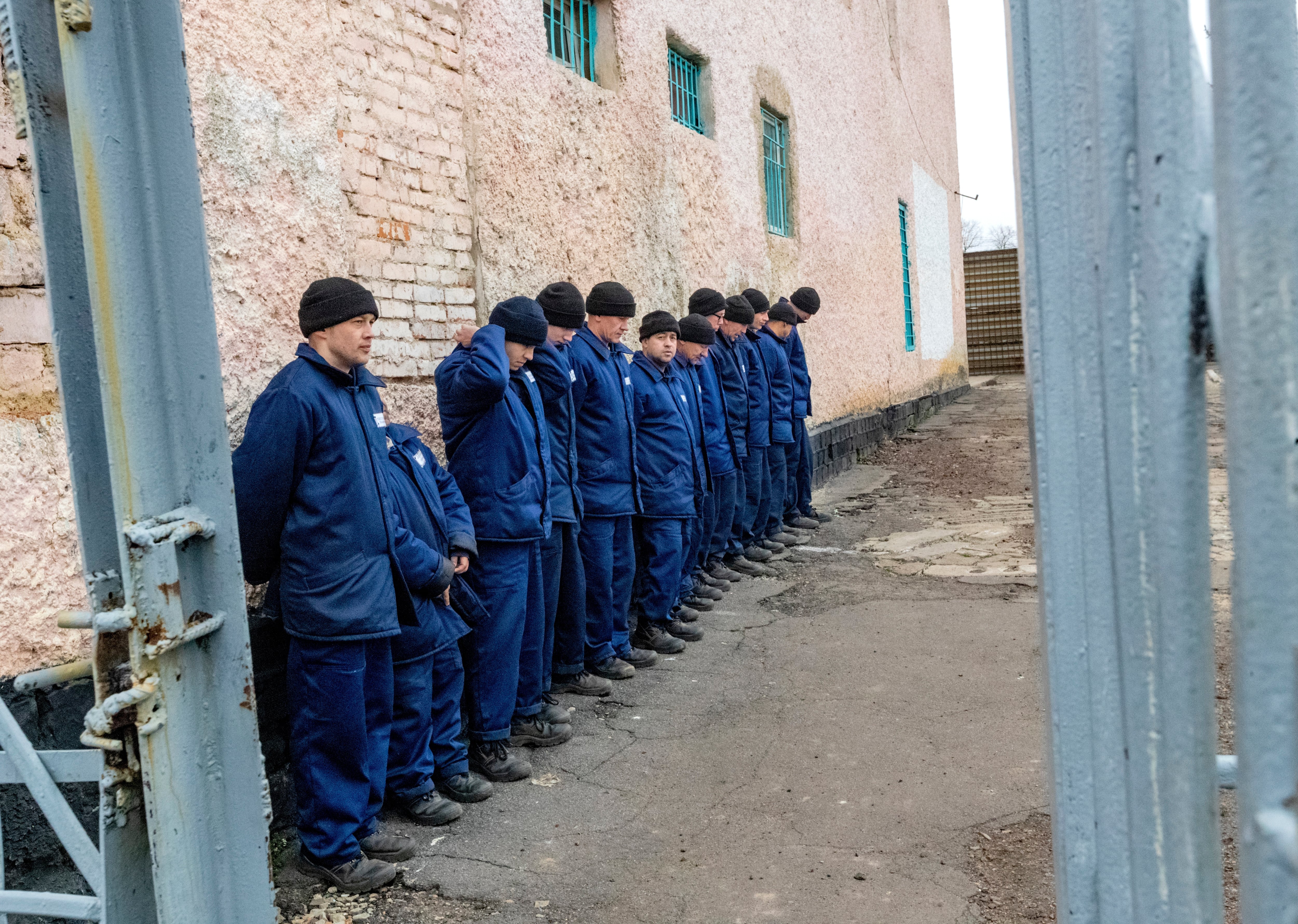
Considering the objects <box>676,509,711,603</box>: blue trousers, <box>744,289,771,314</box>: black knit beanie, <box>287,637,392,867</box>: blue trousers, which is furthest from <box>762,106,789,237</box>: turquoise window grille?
<box>287,637,392,867</box>: blue trousers

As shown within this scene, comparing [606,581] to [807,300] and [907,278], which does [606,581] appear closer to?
[807,300]

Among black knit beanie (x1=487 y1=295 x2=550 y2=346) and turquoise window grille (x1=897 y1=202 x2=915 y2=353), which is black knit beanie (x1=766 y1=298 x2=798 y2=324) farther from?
turquoise window grille (x1=897 y1=202 x2=915 y2=353)

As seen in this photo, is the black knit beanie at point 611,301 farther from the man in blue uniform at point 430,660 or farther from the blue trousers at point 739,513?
the blue trousers at point 739,513

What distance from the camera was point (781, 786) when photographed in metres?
3.69

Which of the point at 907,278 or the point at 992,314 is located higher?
the point at 907,278

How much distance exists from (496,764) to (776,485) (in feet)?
14.8

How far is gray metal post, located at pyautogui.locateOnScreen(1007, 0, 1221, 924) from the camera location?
704 millimetres

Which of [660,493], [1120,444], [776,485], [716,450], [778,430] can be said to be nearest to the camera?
[1120,444]

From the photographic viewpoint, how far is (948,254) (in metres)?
17.0

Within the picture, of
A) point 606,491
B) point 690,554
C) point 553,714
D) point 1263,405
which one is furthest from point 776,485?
point 1263,405

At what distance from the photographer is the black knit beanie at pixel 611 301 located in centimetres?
521

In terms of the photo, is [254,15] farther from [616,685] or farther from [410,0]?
[616,685]

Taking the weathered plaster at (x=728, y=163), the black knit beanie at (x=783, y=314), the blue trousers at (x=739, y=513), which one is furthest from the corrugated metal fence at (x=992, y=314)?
the blue trousers at (x=739, y=513)

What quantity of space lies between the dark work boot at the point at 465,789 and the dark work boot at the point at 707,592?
283 centimetres
